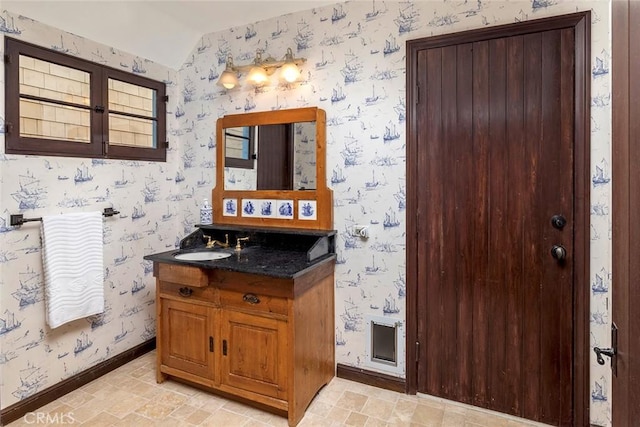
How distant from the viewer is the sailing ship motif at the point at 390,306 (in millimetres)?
2352

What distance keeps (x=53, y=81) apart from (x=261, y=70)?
4.29 ft

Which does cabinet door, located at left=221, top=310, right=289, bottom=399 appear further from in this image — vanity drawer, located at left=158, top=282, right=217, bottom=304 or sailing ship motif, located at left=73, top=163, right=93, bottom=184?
sailing ship motif, located at left=73, top=163, right=93, bottom=184

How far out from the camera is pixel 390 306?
93.0 inches

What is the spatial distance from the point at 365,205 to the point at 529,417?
156cm

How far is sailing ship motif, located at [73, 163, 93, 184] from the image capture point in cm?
234

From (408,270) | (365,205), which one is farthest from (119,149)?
(408,270)

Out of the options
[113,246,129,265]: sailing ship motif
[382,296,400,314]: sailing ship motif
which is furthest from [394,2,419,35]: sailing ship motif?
[113,246,129,265]: sailing ship motif

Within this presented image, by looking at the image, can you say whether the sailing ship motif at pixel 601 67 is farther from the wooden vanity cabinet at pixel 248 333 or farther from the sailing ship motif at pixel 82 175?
the sailing ship motif at pixel 82 175

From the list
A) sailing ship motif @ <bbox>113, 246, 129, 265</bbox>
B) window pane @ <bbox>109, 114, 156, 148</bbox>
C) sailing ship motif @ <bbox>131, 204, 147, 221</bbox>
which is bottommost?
sailing ship motif @ <bbox>113, 246, 129, 265</bbox>

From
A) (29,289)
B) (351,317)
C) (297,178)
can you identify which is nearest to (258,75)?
(297,178)

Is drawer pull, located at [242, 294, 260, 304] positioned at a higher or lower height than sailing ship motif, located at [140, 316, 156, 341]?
higher

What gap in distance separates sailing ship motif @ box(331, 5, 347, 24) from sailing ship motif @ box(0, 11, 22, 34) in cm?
188

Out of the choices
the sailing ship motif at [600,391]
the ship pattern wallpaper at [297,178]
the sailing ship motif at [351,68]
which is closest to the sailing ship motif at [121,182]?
the ship pattern wallpaper at [297,178]

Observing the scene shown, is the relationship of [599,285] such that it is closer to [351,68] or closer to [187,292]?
[351,68]
